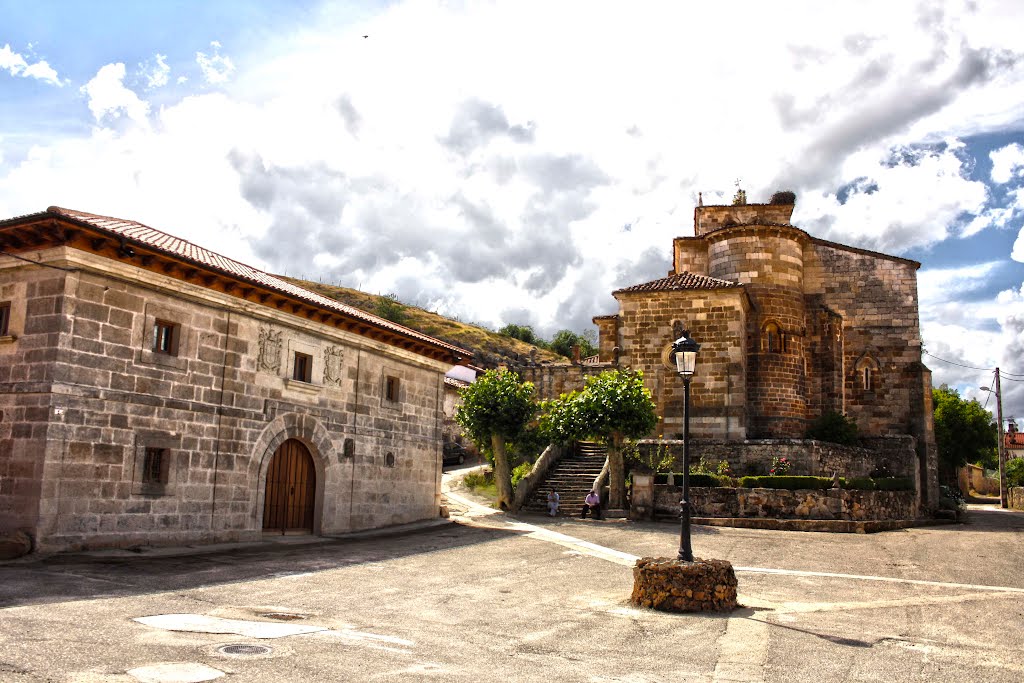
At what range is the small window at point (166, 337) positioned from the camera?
49.1 feet

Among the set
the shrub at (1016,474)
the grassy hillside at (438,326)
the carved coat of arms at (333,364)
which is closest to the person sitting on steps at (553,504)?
the carved coat of arms at (333,364)

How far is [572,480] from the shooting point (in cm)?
2703

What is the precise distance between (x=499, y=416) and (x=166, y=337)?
12.5 m

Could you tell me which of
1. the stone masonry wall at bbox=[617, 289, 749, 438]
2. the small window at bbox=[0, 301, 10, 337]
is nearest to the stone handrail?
the stone masonry wall at bbox=[617, 289, 749, 438]

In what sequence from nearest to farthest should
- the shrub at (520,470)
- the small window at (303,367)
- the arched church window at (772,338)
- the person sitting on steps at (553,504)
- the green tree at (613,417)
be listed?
the small window at (303,367) < the green tree at (613,417) < the person sitting on steps at (553,504) < the shrub at (520,470) < the arched church window at (772,338)

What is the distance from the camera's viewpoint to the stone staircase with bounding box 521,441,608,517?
25.6 meters

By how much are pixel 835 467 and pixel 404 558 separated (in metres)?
→ 17.1

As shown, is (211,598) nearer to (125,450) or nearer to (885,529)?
(125,450)

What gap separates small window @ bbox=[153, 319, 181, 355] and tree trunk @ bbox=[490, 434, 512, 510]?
1264cm

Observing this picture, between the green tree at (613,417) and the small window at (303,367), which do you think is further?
the green tree at (613,417)

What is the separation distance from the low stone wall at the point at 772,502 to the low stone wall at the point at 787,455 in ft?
7.38

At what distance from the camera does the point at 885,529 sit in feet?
78.1

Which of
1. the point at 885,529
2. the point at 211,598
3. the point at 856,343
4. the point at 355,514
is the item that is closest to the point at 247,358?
the point at 355,514

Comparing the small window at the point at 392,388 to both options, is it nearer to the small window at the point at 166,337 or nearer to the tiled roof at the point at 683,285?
the small window at the point at 166,337
